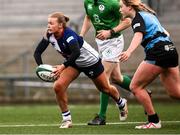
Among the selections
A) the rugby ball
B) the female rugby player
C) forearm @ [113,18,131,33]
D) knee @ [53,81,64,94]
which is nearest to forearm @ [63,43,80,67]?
the female rugby player

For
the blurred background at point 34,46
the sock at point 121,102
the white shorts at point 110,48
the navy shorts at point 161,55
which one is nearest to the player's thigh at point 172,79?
the navy shorts at point 161,55

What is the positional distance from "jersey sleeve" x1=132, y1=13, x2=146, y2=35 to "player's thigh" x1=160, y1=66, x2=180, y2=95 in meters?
0.75

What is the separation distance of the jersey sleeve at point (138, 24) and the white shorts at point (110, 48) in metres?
2.16

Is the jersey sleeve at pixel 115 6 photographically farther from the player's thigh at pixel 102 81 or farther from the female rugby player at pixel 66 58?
the player's thigh at pixel 102 81

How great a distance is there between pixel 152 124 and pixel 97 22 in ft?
8.55

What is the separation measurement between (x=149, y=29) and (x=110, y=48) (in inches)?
86.6

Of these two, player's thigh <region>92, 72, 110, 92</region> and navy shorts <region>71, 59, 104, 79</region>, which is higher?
navy shorts <region>71, 59, 104, 79</region>

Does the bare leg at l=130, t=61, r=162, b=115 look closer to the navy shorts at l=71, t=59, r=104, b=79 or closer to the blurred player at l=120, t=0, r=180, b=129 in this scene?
the blurred player at l=120, t=0, r=180, b=129

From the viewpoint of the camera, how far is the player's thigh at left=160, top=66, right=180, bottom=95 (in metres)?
10.6

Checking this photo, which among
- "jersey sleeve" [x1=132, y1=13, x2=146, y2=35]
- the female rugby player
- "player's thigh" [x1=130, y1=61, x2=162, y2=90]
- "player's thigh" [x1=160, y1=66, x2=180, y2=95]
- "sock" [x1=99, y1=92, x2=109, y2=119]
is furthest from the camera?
"sock" [x1=99, y1=92, x2=109, y2=119]

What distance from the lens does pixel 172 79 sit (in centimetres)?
1063

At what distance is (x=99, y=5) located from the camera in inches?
486

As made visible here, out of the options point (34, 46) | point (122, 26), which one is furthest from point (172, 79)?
point (34, 46)

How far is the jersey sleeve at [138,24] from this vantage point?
10.2m
